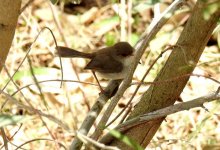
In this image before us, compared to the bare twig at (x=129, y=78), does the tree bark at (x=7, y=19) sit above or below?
above

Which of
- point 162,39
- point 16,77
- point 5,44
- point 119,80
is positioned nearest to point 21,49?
point 16,77

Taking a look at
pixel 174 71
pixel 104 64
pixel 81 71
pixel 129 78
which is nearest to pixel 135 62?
pixel 129 78

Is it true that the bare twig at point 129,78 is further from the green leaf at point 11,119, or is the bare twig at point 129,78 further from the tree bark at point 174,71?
the green leaf at point 11,119

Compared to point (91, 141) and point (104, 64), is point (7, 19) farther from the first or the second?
point (104, 64)

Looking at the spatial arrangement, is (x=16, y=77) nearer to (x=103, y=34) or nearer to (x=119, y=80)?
(x=103, y=34)

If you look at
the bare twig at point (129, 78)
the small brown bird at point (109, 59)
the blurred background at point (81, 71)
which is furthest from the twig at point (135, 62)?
the small brown bird at point (109, 59)

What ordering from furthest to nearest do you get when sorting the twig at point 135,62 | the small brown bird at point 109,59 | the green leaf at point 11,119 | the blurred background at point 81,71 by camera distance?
the blurred background at point 81,71 → the small brown bird at point 109,59 → the twig at point 135,62 → the green leaf at point 11,119

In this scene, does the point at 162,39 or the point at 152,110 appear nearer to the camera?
the point at 152,110
